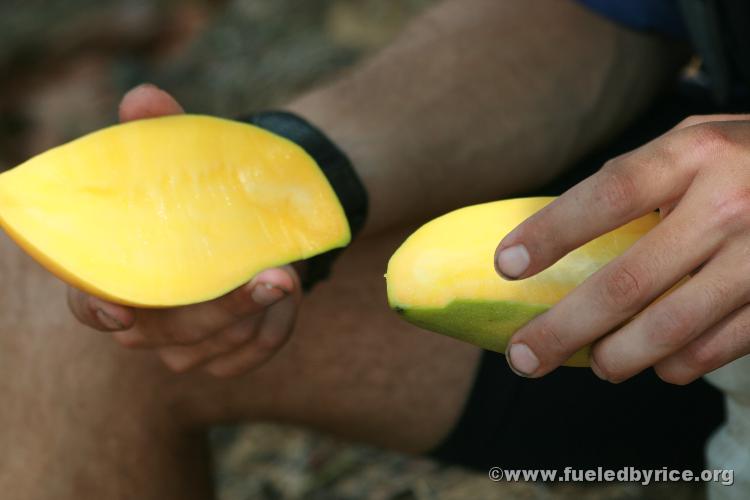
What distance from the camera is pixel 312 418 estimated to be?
1132mm

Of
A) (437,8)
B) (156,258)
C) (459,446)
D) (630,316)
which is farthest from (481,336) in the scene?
(437,8)

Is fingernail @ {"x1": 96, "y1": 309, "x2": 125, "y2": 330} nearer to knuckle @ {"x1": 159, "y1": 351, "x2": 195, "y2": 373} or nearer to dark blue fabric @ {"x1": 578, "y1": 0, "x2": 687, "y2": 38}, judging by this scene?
knuckle @ {"x1": 159, "y1": 351, "x2": 195, "y2": 373}

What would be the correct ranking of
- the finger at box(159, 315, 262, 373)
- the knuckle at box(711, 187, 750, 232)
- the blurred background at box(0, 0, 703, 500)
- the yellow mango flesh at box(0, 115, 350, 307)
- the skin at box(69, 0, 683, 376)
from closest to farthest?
the knuckle at box(711, 187, 750, 232), the yellow mango flesh at box(0, 115, 350, 307), the finger at box(159, 315, 262, 373), the skin at box(69, 0, 683, 376), the blurred background at box(0, 0, 703, 500)

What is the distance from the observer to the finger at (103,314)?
81 centimetres

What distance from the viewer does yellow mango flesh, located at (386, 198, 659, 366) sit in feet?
2.34

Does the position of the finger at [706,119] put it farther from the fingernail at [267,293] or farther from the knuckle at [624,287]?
the fingernail at [267,293]

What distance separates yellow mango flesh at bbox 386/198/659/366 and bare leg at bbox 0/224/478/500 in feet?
1.27

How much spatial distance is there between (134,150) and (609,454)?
621 millimetres

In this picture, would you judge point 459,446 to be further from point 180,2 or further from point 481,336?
point 180,2

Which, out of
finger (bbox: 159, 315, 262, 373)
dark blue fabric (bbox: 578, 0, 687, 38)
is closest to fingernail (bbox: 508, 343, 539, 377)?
finger (bbox: 159, 315, 262, 373)

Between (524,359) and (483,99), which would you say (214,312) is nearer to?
(524,359)

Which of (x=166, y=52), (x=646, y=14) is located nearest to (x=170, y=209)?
(x=646, y=14)

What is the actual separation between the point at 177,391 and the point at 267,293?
13.8 inches

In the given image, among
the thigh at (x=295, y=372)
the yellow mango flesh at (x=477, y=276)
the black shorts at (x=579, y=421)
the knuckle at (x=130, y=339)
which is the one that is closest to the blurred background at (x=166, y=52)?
the thigh at (x=295, y=372)
